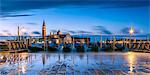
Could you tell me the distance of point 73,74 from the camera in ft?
52.4

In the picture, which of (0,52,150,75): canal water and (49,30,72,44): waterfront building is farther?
(49,30,72,44): waterfront building

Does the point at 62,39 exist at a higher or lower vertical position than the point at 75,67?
higher

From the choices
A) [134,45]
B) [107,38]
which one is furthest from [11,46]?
[107,38]

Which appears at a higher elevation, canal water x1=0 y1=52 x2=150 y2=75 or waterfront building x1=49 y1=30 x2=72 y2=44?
waterfront building x1=49 y1=30 x2=72 y2=44

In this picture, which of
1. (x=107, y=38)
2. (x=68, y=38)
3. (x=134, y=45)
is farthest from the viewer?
(x=68, y=38)

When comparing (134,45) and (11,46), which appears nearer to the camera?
(11,46)

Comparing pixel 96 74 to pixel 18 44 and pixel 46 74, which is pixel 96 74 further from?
pixel 18 44

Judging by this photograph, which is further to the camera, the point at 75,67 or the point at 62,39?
the point at 62,39

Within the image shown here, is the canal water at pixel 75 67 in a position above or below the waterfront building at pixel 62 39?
below

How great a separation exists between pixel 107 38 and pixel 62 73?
54.3 m

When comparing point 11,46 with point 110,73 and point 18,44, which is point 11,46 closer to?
point 18,44

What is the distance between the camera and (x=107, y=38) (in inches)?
2766

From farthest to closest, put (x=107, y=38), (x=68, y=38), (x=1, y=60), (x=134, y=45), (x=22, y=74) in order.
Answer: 1. (x=68, y=38)
2. (x=107, y=38)
3. (x=134, y=45)
4. (x=1, y=60)
5. (x=22, y=74)

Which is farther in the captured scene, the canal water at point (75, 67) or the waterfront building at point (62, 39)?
the waterfront building at point (62, 39)
